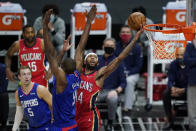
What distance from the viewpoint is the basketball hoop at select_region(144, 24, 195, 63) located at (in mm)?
5535

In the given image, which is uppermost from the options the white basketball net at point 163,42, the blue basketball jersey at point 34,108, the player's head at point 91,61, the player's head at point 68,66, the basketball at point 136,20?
the basketball at point 136,20

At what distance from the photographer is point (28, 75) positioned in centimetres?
628

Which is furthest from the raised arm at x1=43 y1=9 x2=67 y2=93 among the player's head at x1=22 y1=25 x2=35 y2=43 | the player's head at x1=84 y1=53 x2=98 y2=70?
the player's head at x1=22 y1=25 x2=35 y2=43

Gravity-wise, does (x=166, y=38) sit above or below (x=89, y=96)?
above

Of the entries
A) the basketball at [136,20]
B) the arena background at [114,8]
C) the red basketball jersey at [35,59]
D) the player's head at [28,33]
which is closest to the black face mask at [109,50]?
the red basketball jersey at [35,59]

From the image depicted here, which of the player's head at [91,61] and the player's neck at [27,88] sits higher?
the player's head at [91,61]

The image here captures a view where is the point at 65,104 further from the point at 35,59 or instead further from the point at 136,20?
the point at 35,59

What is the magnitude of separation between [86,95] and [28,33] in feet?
5.63

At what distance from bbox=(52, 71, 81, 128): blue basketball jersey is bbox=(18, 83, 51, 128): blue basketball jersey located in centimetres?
66

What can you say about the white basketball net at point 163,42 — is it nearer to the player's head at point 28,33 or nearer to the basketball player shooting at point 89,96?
the basketball player shooting at point 89,96

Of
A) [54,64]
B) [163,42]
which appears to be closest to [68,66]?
[54,64]

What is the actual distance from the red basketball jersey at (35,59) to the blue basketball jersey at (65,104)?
2120 millimetres

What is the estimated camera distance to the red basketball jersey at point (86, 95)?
6.34 metres

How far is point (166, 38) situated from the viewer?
5637 millimetres
